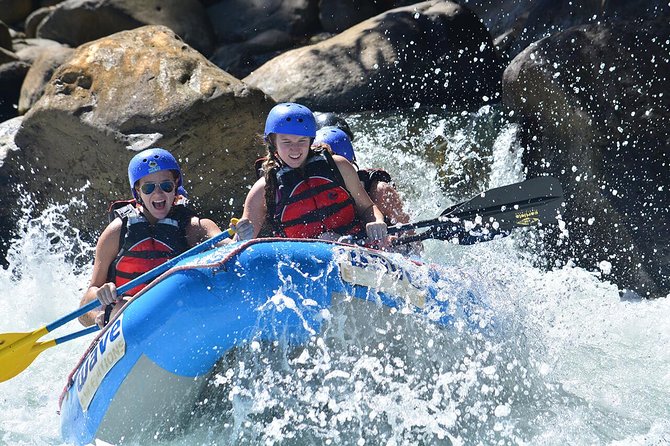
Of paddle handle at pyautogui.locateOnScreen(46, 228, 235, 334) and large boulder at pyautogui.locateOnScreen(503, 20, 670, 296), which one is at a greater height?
paddle handle at pyautogui.locateOnScreen(46, 228, 235, 334)

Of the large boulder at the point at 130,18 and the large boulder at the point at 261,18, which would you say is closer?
the large boulder at the point at 261,18

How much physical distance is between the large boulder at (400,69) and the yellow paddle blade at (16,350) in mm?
4391

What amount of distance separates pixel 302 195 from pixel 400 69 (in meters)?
3.79

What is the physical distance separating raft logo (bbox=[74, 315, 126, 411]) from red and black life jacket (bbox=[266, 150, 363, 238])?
51.1 inches

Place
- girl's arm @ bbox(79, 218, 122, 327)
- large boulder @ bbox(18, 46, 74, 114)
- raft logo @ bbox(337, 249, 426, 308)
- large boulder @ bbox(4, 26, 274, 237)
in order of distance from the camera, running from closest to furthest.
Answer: raft logo @ bbox(337, 249, 426, 308) → girl's arm @ bbox(79, 218, 122, 327) → large boulder @ bbox(4, 26, 274, 237) → large boulder @ bbox(18, 46, 74, 114)

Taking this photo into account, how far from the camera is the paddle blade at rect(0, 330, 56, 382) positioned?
4441mm

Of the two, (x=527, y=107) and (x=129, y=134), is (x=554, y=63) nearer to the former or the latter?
(x=527, y=107)

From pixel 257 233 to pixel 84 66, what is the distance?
2.79 meters

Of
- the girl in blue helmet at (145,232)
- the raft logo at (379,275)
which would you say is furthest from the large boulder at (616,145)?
the girl in blue helmet at (145,232)

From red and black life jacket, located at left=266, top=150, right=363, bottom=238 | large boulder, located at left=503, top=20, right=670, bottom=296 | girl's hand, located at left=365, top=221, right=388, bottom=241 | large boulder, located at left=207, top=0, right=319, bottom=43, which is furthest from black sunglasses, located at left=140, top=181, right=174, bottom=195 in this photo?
large boulder, located at left=207, top=0, right=319, bottom=43

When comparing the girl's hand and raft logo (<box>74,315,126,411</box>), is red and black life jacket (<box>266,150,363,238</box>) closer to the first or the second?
the girl's hand

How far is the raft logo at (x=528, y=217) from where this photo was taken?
16.0 feet

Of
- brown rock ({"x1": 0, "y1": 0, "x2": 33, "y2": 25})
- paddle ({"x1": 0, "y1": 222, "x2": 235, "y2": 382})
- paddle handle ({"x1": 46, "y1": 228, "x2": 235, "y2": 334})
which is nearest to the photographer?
paddle handle ({"x1": 46, "y1": 228, "x2": 235, "y2": 334})

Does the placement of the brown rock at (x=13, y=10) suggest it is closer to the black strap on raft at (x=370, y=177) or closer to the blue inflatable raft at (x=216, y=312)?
the black strap on raft at (x=370, y=177)
